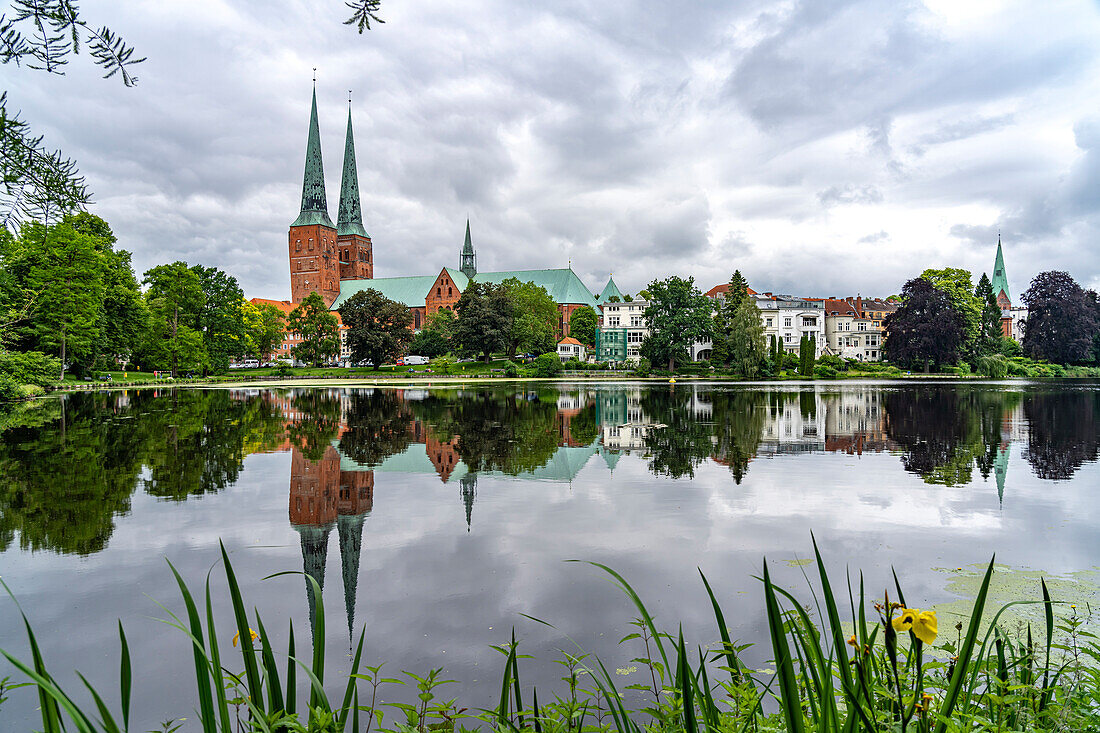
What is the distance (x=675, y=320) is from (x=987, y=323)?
131ft

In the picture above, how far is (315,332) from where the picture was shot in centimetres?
8106

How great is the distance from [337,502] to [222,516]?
63.4 inches

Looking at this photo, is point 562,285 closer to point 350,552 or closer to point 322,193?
point 322,193

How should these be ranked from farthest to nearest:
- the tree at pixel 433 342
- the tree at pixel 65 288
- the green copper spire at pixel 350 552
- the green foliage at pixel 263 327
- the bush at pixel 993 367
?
the tree at pixel 433 342 < the green foliage at pixel 263 327 < the bush at pixel 993 367 < the tree at pixel 65 288 < the green copper spire at pixel 350 552

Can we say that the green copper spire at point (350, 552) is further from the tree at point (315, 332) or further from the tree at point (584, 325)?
the tree at point (584, 325)

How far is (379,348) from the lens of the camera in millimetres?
70375

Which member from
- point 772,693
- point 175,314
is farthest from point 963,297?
point 772,693

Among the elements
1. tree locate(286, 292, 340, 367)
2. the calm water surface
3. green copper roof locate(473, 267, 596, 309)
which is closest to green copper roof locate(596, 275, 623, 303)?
green copper roof locate(473, 267, 596, 309)

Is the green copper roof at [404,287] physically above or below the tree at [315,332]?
above

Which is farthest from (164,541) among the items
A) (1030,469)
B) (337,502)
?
(1030,469)

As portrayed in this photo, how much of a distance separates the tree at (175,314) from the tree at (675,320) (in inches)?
1698

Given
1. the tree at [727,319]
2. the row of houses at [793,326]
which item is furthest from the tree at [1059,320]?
the tree at [727,319]

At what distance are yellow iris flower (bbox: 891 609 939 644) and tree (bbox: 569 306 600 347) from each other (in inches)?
3835

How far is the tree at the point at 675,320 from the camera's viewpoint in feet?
226
